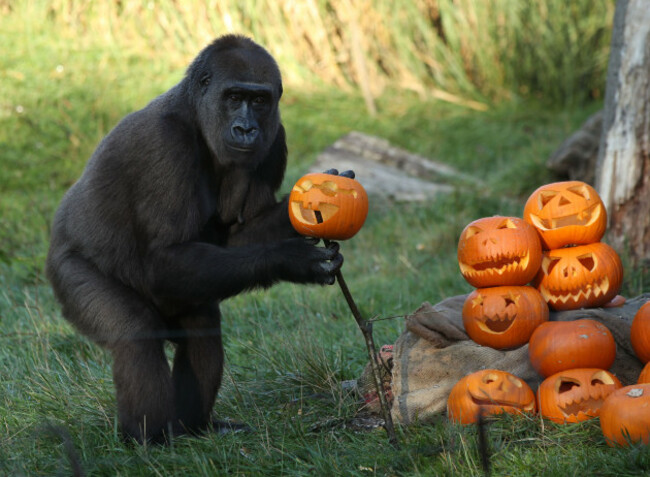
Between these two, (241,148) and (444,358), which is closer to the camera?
(241,148)

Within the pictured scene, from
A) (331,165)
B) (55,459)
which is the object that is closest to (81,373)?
(55,459)

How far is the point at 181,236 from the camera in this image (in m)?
3.50

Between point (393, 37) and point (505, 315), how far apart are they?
8.53 metres

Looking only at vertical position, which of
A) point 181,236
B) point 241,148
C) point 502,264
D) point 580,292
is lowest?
point 580,292

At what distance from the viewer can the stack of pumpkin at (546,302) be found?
3.29 m

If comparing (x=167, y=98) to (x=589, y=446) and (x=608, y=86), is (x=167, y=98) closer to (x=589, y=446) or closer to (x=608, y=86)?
(x=589, y=446)

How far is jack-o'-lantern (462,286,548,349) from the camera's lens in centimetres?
357

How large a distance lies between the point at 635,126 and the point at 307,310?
2615mm

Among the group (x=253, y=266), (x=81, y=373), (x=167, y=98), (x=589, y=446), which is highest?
(x=167, y=98)

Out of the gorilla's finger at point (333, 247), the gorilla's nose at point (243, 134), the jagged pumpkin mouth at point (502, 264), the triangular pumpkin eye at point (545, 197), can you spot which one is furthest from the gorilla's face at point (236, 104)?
the triangular pumpkin eye at point (545, 197)

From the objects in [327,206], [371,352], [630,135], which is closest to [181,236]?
[327,206]

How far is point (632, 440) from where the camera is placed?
288 cm

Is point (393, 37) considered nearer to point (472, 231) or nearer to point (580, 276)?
point (472, 231)

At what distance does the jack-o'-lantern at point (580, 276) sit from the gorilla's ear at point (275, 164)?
137cm
